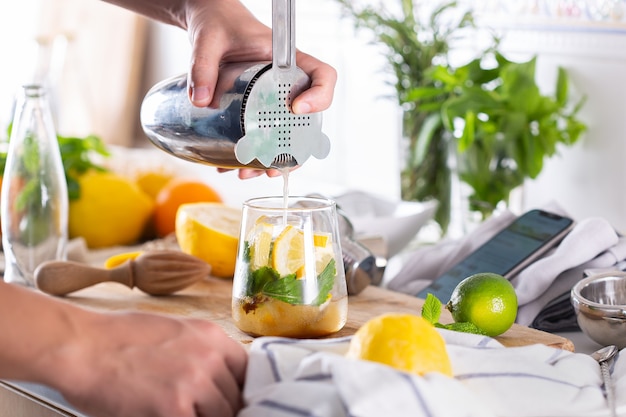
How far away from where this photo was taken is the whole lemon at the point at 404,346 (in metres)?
0.77

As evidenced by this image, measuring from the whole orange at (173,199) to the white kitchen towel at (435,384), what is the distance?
799mm

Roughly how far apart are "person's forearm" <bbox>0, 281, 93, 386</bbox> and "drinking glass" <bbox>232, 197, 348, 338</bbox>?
0.29 meters

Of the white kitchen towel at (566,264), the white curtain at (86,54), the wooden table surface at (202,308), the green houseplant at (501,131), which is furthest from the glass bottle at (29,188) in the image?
the white curtain at (86,54)

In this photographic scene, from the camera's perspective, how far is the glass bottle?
1.35 meters

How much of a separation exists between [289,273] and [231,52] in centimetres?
34

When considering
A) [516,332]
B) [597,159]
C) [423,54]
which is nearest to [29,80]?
[423,54]

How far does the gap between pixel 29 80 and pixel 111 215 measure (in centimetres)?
246

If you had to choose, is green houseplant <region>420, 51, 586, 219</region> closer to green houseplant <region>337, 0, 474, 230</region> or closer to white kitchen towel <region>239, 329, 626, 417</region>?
green houseplant <region>337, 0, 474, 230</region>

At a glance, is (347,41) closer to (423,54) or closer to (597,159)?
(423,54)

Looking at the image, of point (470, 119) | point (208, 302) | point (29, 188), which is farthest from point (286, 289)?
point (470, 119)

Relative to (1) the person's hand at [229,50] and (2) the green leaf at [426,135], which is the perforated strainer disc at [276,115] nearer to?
(1) the person's hand at [229,50]

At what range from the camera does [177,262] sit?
1.27m

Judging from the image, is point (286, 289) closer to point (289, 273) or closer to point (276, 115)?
point (289, 273)

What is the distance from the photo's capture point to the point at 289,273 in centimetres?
101
